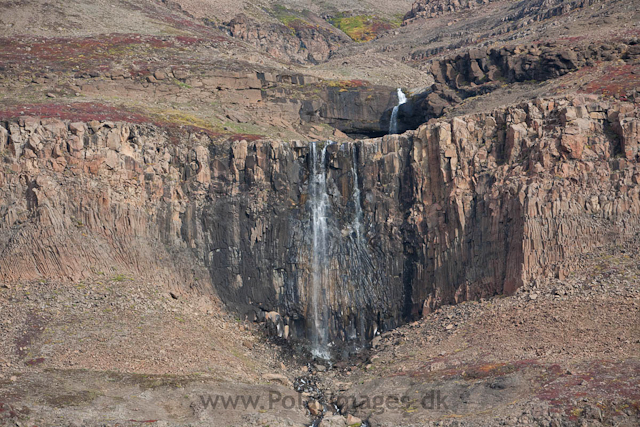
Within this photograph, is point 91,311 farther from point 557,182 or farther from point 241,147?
point 557,182

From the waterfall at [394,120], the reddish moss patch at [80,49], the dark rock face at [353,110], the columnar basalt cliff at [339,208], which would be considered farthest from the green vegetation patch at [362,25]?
the columnar basalt cliff at [339,208]

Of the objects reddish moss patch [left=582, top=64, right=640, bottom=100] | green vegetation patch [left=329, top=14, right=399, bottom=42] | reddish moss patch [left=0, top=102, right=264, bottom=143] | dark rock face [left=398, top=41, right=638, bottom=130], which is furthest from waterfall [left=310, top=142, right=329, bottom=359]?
green vegetation patch [left=329, top=14, right=399, bottom=42]

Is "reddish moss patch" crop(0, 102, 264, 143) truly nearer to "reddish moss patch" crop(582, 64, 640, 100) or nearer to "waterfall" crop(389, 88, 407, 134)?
"waterfall" crop(389, 88, 407, 134)

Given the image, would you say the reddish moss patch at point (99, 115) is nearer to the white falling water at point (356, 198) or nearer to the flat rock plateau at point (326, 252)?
the flat rock plateau at point (326, 252)

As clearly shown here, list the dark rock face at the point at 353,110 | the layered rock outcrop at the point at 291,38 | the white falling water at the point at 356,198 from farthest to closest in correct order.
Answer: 1. the layered rock outcrop at the point at 291,38
2. the dark rock face at the point at 353,110
3. the white falling water at the point at 356,198

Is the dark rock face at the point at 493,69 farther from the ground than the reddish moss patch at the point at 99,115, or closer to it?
farther from the ground

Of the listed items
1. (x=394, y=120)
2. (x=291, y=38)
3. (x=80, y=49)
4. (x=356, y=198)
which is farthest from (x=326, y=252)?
(x=291, y=38)

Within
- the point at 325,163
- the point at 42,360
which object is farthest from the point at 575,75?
the point at 42,360
